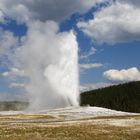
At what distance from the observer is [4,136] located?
146 feet

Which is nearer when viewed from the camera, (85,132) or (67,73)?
(85,132)

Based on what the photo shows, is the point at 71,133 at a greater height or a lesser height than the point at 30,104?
lesser

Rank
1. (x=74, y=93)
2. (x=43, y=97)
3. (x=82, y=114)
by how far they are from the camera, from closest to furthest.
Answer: (x=82, y=114) < (x=74, y=93) < (x=43, y=97)

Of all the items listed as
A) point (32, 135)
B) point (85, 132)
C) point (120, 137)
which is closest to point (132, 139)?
point (120, 137)

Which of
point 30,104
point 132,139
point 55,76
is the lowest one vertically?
point 132,139

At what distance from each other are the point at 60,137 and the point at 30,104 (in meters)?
127

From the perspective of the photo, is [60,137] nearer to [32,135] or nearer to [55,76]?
[32,135]

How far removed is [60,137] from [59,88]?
116697 mm

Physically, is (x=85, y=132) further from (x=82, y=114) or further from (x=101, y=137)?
(x=82, y=114)

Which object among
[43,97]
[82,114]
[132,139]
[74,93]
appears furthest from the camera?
[43,97]

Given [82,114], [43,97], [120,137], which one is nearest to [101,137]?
[120,137]

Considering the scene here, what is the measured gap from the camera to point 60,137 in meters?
44.5

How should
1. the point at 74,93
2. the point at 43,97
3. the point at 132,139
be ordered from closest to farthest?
the point at 132,139 → the point at 74,93 → the point at 43,97

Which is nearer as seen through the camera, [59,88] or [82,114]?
[82,114]
